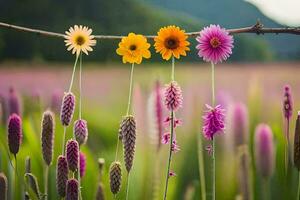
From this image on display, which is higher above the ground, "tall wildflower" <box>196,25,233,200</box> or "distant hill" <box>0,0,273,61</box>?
"distant hill" <box>0,0,273,61</box>

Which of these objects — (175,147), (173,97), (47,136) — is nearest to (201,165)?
(175,147)

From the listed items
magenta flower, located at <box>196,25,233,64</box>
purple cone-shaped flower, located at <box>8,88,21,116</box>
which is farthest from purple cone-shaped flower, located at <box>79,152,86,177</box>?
magenta flower, located at <box>196,25,233,64</box>

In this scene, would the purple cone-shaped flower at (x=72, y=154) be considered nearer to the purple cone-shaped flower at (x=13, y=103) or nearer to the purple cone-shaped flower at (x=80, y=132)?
the purple cone-shaped flower at (x=80, y=132)

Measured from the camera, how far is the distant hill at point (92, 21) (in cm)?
221

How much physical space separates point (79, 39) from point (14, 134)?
34cm

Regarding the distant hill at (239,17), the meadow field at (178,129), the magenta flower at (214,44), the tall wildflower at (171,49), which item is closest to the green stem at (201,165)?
the meadow field at (178,129)

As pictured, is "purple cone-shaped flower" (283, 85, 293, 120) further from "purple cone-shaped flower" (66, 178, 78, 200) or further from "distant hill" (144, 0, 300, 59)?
"purple cone-shaped flower" (66, 178, 78, 200)

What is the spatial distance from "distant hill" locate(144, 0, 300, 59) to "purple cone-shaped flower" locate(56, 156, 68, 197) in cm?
57

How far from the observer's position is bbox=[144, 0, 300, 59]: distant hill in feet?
7.12

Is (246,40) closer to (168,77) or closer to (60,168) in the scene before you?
(168,77)

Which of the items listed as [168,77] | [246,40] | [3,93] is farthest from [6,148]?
[246,40]

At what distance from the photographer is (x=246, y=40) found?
2.17 m

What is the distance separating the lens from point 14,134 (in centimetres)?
215

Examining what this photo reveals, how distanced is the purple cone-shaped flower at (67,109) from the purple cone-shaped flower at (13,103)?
210mm
